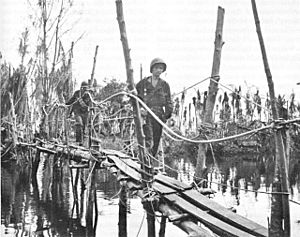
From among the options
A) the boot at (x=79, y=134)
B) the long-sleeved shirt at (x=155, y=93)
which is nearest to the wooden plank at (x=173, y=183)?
the long-sleeved shirt at (x=155, y=93)

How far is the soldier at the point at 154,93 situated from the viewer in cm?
634

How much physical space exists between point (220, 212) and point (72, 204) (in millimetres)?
6058

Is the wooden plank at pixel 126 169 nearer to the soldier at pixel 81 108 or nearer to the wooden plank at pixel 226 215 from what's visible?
the wooden plank at pixel 226 215

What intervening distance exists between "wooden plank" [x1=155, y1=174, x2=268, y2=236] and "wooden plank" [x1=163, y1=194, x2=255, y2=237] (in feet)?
0.28

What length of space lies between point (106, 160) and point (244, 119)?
16.4m

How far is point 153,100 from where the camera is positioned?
645cm

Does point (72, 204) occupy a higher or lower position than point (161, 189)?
lower

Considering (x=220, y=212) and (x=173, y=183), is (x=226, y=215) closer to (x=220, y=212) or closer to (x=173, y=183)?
(x=220, y=212)

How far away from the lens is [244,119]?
23.1 m

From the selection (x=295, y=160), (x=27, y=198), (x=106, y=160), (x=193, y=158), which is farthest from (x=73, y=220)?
(x=295, y=160)

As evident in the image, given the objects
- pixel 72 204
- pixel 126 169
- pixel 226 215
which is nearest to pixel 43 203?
pixel 72 204

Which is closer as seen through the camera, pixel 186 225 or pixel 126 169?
pixel 186 225

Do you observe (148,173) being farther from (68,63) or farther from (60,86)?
(60,86)

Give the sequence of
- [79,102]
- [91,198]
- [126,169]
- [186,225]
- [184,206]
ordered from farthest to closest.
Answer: [79,102], [91,198], [126,169], [184,206], [186,225]
